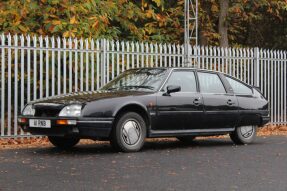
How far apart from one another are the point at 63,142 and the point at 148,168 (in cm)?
297

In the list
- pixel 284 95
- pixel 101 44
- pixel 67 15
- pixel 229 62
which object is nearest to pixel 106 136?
pixel 101 44

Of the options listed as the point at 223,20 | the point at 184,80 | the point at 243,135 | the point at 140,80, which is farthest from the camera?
the point at 223,20

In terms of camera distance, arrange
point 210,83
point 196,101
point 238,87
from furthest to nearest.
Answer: point 238,87 < point 210,83 < point 196,101

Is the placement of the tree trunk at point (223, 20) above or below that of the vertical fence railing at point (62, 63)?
above

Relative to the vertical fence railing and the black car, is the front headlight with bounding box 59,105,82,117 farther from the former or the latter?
the vertical fence railing

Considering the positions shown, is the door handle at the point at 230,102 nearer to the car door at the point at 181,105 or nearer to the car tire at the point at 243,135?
the car tire at the point at 243,135

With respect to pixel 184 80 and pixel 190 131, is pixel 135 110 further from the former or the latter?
pixel 184 80

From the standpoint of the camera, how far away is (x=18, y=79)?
12.4m

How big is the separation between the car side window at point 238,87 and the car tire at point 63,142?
341 centimetres

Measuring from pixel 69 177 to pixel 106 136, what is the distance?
2482 mm

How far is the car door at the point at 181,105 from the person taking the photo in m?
10.5

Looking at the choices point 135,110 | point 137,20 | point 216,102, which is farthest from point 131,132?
point 137,20

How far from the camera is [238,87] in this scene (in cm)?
1223

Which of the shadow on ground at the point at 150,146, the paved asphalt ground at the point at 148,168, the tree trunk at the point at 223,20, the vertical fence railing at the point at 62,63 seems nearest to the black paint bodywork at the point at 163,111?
the paved asphalt ground at the point at 148,168
